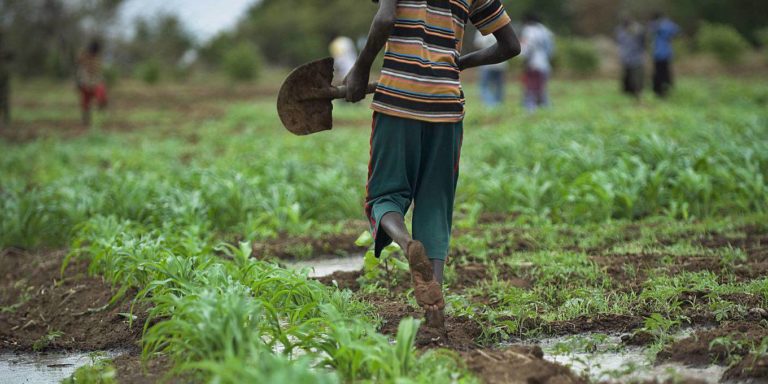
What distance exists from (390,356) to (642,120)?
8806 mm

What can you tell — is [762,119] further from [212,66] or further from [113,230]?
[212,66]

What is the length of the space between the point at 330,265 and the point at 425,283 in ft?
7.78

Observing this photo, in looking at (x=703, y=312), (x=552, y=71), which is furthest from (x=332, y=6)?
(x=703, y=312)

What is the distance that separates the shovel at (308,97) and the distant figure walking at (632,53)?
14.1m

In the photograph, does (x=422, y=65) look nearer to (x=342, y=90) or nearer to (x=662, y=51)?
(x=342, y=90)

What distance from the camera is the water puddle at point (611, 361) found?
3160mm

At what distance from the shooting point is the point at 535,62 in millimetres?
15453

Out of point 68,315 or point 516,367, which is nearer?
point 516,367

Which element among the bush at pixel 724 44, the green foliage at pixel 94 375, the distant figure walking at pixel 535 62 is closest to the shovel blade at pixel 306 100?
the green foliage at pixel 94 375

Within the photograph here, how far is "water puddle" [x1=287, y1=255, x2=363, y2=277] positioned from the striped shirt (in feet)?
6.59

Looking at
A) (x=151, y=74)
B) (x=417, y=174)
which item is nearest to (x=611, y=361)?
(x=417, y=174)

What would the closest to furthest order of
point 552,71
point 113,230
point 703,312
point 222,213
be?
point 703,312 < point 113,230 < point 222,213 < point 552,71

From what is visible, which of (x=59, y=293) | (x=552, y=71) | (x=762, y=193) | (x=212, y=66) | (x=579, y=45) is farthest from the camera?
(x=212, y=66)

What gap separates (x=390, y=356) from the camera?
9.87ft
